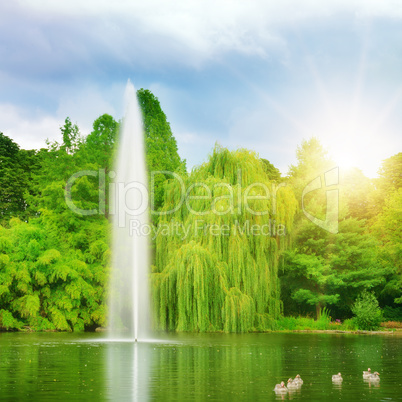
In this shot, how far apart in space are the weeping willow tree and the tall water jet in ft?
3.31

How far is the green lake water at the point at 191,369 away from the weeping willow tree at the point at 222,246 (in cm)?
533

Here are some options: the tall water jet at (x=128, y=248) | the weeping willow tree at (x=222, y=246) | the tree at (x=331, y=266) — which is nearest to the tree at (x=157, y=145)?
the tall water jet at (x=128, y=248)

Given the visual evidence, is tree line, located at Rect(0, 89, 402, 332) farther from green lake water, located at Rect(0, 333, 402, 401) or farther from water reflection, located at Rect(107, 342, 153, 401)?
water reflection, located at Rect(107, 342, 153, 401)

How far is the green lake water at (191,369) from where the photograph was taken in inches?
526

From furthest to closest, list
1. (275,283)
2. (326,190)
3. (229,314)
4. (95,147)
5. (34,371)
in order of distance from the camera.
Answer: (95,147) < (326,190) < (275,283) < (229,314) < (34,371)

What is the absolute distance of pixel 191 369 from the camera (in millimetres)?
17734

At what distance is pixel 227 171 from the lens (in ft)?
123

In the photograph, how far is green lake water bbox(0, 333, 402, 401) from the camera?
43.8 feet

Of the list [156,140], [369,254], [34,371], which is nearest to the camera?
[34,371]

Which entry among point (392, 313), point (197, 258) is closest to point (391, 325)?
point (392, 313)

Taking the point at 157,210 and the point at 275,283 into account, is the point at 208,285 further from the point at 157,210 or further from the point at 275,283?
the point at 157,210

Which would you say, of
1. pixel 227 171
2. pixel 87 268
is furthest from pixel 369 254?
pixel 87 268

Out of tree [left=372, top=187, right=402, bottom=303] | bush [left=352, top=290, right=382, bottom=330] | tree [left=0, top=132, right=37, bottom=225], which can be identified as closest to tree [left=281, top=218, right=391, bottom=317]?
tree [left=372, top=187, right=402, bottom=303]

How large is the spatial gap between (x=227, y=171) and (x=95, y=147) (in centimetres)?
1339
